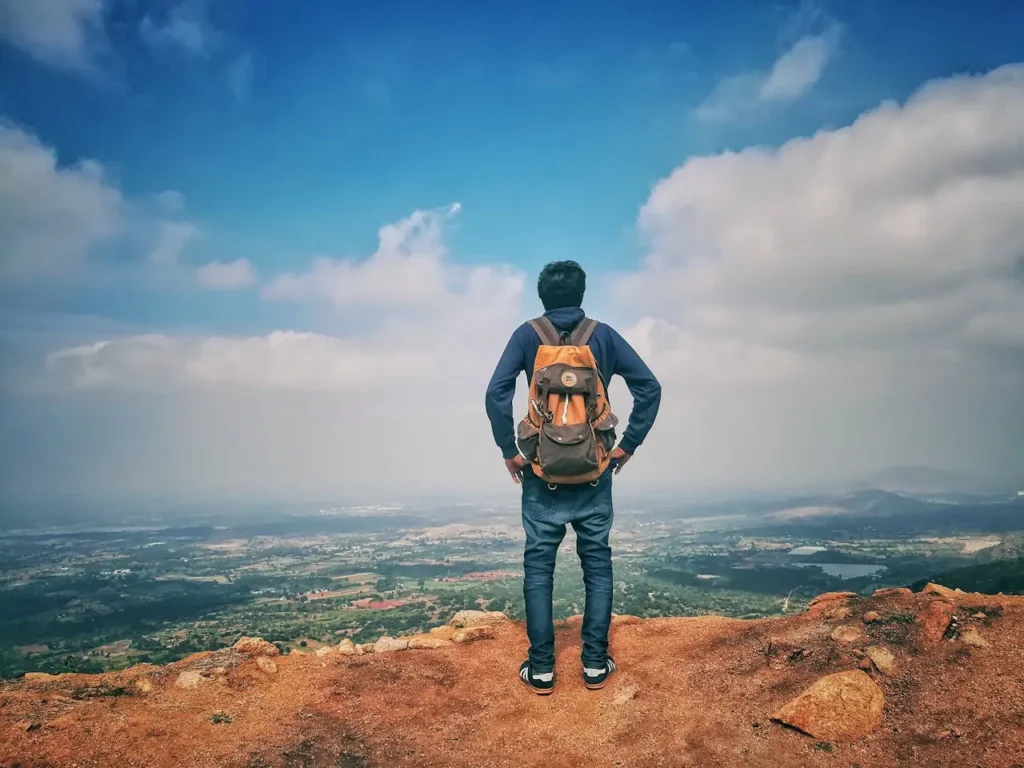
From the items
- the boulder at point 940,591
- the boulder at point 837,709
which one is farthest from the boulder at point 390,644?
the boulder at point 940,591

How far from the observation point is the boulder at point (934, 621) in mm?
5256

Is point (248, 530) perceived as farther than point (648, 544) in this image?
Yes

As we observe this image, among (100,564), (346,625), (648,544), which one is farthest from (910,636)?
(100,564)

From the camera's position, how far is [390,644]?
728cm

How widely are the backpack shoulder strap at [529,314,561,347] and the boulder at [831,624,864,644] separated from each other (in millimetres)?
4402

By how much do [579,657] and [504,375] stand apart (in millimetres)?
3524

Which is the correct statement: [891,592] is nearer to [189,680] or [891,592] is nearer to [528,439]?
[528,439]

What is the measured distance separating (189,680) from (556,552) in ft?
13.5

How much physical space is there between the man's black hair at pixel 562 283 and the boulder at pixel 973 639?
5.06 m

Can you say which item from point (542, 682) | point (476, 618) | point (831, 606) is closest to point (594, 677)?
point (542, 682)

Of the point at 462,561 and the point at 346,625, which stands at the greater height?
the point at 346,625

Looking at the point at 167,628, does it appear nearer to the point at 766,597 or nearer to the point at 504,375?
the point at 766,597

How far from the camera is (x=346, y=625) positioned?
1163 inches

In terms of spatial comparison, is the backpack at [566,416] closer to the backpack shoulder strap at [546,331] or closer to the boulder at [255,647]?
the backpack shoulder strap at [546,331]
